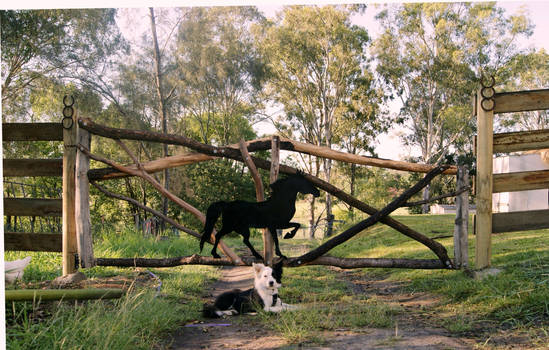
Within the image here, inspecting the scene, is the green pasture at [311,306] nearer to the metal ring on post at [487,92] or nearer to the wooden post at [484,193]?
the wooden post at [484,193]

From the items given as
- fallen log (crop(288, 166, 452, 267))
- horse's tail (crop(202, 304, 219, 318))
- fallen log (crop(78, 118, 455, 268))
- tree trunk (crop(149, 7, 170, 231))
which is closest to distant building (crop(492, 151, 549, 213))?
fallen log (crop(78, 118, 455, 268))

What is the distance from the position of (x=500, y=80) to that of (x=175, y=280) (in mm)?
10999

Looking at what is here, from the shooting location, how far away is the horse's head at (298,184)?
3930 millimetres

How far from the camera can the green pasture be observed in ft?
8.47

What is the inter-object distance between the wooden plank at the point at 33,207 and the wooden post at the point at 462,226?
13.5 feet

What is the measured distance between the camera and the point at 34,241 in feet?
15.4

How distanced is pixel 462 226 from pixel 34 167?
4.52m

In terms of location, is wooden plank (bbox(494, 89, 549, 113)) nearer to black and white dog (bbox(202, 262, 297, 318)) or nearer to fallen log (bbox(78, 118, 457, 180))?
fallen log (bbox(78, 118, 457, 180))

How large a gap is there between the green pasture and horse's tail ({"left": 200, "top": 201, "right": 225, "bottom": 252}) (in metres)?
0.65

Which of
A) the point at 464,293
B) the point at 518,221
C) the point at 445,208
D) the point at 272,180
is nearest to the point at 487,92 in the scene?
the point at 518,221

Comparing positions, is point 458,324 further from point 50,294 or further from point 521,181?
point 50,294

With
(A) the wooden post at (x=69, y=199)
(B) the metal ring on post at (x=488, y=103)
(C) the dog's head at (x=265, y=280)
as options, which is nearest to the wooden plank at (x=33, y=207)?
(A) the wooden post at (x=69, y=199)

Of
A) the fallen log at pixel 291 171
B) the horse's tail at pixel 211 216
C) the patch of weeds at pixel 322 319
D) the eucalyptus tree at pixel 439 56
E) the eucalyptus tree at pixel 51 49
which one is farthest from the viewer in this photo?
the eucalyptus tree at pixel 439 56

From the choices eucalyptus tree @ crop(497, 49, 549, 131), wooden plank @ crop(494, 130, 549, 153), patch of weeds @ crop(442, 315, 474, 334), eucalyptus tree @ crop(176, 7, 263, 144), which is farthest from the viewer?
eucalyptus tree @ crop(497, 49, 549, 131)
